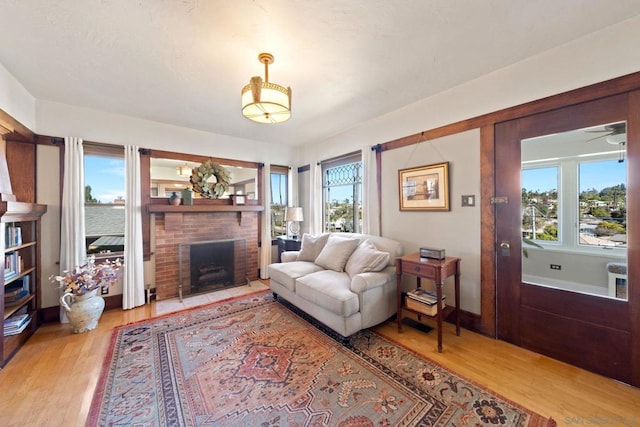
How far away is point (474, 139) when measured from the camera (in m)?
2.55

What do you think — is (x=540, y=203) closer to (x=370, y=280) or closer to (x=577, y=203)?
(x=577, y=203)

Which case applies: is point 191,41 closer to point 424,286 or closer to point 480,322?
point 424,286

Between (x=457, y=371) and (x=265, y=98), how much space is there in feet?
8.57

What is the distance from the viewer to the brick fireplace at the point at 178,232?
3.61 meters

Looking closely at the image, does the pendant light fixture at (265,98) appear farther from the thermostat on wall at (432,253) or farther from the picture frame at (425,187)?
the thermostat on wall at (432,253)

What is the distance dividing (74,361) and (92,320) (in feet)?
2.29

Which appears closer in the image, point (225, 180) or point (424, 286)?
point (424, 286)

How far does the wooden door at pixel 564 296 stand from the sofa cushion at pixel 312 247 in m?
2.08

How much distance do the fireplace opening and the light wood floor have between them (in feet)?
4.21

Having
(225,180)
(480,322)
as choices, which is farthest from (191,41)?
(480,322)

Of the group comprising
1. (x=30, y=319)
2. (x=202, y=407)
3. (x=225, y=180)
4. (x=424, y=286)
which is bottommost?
(x=202, y=407)

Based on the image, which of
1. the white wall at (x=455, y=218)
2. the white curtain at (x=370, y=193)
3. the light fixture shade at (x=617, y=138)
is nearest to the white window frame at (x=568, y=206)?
the light fixture shade at (x=617, y=138)

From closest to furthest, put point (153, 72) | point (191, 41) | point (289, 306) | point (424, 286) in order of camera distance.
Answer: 1. point (191, 41)
2. point (153, 72)
3. point (424, 286)
4. point (289, 306)

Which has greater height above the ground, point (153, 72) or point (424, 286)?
point (153, 72)
